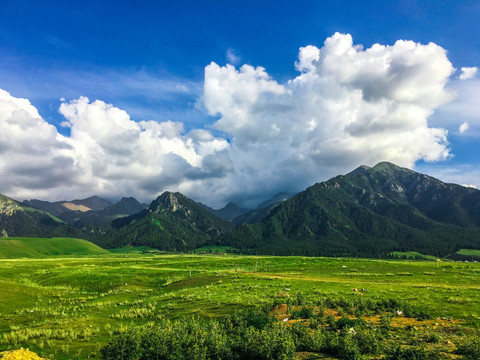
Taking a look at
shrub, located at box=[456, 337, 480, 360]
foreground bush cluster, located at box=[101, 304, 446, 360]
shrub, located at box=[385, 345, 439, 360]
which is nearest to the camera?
shrub, located at box=[456, 337, 480, 360]

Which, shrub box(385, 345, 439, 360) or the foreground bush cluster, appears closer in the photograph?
shrub box(385, 345, 439, 360)

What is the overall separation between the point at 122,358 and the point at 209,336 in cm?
587

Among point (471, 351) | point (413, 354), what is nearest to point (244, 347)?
point (413, 354)

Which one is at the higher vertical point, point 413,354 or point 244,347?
point 413,354

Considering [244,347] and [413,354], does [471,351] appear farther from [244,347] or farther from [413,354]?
[244,347]

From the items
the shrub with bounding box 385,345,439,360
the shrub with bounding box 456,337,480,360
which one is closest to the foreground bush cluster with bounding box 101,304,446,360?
the shrub with bounding box 385,345,439,360

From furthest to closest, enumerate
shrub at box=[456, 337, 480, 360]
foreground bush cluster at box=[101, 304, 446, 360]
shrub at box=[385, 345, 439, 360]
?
foreground bush cluster at box=[101, 304, 446, 360] < shrub at box=[385, 345, 439, 360] < shrub at box=[456, 337, 480, 360]

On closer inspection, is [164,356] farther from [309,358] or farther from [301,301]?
[301,301]

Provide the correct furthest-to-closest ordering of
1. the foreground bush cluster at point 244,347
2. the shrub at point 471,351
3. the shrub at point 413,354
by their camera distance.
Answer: the foreground bush cluster at point 244,347, the shrub at point 413,354, the shrub at point 471,351

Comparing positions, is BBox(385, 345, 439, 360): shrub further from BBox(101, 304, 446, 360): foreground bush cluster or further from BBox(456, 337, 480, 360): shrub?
BBox(456, 337, 480, 360): shrub

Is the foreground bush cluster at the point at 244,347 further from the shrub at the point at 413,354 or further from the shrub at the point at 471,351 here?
the shrub at the point at 471,351

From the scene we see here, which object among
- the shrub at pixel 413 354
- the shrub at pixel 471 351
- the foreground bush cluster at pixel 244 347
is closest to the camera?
the shrub at pixel 471 351

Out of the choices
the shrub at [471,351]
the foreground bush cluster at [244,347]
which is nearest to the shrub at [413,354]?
the foreground bush cluster at [244,347]

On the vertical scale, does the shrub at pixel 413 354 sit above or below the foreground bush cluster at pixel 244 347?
above
